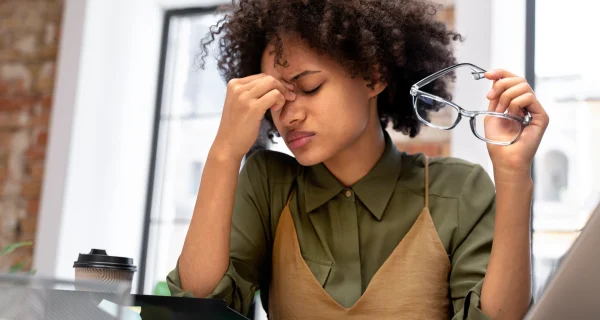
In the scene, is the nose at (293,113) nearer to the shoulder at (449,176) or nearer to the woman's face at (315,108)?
the woman's face at (315,108)

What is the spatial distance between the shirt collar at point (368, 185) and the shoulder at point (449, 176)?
3 centimetres

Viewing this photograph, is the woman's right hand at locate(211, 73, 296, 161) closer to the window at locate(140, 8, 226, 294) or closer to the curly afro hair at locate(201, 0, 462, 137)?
the curly afro hair at locate(201, 0, 462, 137)

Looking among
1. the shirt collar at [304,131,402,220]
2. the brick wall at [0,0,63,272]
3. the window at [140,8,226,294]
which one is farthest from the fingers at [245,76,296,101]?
the brick wall at [0,0,63,272]

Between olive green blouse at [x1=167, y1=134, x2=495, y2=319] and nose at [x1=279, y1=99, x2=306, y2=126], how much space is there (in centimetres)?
15

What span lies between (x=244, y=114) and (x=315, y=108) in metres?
0.12

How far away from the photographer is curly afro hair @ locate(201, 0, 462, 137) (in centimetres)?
111

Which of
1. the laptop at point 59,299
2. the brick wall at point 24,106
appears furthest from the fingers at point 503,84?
the brick wall at point 24,106

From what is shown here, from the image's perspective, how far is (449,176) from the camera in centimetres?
116

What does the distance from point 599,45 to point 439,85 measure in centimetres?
109

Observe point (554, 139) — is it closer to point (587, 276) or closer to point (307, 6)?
point (307, 6)

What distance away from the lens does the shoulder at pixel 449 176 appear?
113 cm

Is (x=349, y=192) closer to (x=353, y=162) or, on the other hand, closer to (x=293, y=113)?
(x=353, y=162)

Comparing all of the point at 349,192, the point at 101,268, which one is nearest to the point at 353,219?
the point at 349,192

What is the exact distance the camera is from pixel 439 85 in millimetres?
1297
